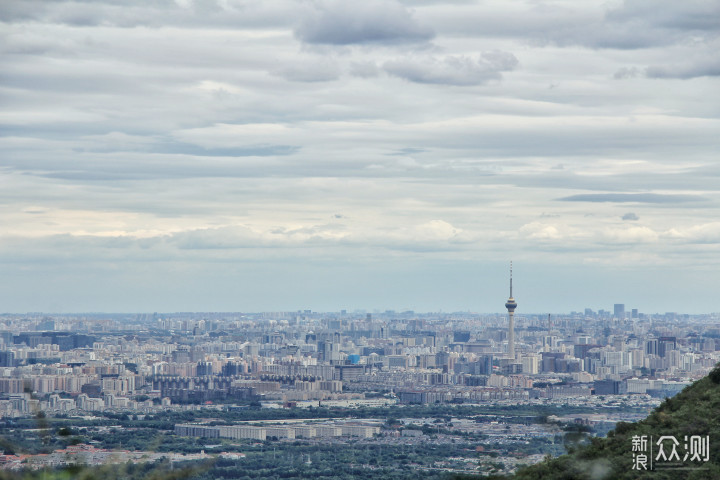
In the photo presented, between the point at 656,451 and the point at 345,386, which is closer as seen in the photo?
the point at 656,451

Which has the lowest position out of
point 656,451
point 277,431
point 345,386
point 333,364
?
point 277,431

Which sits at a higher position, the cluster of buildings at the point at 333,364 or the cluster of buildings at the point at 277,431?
the cluster of buildings at the point at 333,364

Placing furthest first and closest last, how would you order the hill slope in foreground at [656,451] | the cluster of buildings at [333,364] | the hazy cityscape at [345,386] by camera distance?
the cluster of buildings at [333,364], the hazy cityscape at [345,386], the hill slope in foreground at [656,451]

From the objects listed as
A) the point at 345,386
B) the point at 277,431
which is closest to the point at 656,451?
the point at 277,431

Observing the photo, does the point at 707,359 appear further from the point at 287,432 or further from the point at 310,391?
the point at 287,432

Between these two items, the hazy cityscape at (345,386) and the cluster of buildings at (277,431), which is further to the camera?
the cluster of buildings at (277,431)

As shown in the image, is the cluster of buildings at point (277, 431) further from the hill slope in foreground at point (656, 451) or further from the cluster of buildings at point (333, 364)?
the hill slope in foreground at point (656, 451)

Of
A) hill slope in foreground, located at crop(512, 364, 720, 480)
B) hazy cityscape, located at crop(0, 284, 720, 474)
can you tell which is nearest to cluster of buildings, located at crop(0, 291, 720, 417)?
hazy cityscape, located at crop(0, 284, 720, 474)

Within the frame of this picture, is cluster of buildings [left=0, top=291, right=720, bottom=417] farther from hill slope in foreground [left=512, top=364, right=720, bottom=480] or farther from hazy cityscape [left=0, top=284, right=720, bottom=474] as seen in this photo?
hill slope in foreground [left=512, top=364, right=720, bottom=480]

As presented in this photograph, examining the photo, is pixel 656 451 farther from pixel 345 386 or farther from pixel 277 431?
pixel 345 386

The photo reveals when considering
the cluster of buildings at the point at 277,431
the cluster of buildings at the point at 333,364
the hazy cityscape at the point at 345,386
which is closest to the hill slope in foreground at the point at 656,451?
the hazy cityscape at the point at 345,386
